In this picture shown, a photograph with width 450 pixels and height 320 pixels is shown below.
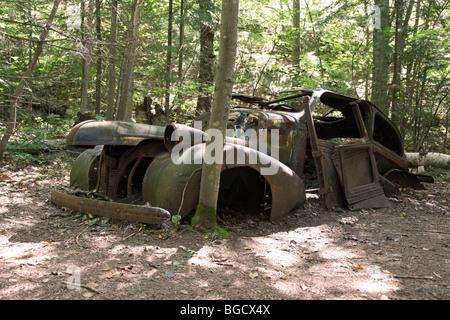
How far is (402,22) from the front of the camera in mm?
9062

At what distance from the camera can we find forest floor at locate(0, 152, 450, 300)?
8.38ft

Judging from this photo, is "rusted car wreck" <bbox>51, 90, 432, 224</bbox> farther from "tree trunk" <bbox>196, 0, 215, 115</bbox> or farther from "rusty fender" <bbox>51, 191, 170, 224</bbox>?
"tree trunk" <bbox>196, 0, 215, 115</bbox>

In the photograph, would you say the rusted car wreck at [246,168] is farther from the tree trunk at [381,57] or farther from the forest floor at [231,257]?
the tree trunk at [381,57]

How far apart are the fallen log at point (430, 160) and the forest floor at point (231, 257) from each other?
13.2 feet

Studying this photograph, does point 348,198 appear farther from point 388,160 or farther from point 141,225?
point 141,225

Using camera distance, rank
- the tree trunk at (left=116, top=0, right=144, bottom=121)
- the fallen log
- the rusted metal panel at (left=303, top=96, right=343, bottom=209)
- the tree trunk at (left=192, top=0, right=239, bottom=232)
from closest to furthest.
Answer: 1. the tree trunk at (left=192, top=0, right=239, bottom=232)
2. the rusted metal panel at (left=303, top=96, right=343, bottom=209)
3. the fallen log
4. the tree trunk at (left=116, top=0, right=144, bottom=121)

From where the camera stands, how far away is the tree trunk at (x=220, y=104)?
364 centimetres

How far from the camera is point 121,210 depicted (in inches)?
151

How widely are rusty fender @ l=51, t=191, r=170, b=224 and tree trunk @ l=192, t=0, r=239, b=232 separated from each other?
43 cm

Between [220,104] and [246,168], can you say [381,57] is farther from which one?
[220,104]

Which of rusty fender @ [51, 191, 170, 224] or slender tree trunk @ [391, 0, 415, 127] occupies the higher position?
slender tree trunk @ [391, 0, 415, 127]

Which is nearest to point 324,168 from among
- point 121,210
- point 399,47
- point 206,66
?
point 121,210

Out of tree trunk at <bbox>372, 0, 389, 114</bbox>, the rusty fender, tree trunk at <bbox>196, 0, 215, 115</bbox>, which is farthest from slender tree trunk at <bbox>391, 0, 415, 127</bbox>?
the rusty fender
